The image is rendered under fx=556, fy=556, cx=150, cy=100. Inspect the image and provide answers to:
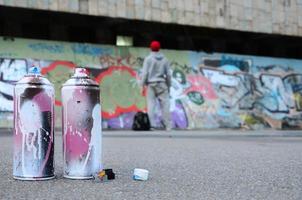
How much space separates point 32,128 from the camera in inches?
174

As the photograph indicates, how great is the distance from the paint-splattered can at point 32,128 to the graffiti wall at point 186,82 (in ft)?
39.0

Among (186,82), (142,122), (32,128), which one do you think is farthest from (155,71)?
(32,128)

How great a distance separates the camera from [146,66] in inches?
535

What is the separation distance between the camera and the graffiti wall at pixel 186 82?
17250 millimetres

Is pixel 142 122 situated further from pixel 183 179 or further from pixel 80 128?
pixel 80 128

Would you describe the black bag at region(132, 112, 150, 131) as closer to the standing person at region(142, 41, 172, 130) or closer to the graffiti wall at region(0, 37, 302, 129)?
the standing person at region(142, 41, 172, 130)

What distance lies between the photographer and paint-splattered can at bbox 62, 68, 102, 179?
4543mm

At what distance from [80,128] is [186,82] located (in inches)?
619

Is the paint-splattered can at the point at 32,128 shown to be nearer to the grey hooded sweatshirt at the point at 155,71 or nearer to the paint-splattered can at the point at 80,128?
the paint-splattered can at the point at 80,128

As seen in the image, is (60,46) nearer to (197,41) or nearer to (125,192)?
(197,41)

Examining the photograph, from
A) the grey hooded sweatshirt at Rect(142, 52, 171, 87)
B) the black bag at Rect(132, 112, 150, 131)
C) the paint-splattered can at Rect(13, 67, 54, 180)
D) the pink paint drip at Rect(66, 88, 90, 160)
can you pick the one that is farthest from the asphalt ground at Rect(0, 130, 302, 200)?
the grey hooded sweatshirt at Rect(142, 52, 171, 87)

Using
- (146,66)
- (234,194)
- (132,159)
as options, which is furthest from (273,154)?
(146,66)

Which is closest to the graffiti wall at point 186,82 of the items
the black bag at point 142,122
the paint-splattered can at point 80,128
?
the black bag at point 142,122

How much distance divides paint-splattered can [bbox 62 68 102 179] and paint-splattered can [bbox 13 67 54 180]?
0.17 m
